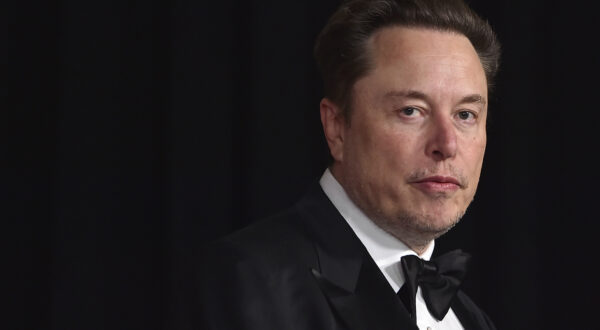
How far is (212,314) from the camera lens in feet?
4.31

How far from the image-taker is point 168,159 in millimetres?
2354

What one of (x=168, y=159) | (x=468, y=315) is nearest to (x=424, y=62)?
(x=468, y=315)

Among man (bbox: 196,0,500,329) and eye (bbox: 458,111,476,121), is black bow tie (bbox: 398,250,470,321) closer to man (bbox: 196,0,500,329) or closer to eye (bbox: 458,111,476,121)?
man (bbox: 196,0,500,329)

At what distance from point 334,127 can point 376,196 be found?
0.58 ft

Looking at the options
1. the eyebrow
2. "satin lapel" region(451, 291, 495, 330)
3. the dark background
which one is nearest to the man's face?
the eyebrow

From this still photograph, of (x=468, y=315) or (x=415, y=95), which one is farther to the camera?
→ (x=468, y=315)

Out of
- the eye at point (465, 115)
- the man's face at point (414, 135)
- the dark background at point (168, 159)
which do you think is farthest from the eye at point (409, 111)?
the dark background at point (168, 159)

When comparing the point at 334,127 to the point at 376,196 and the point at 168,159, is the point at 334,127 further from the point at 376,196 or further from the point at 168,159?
the point at 168,159

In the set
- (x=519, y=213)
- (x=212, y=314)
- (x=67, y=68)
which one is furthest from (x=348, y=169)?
(x=519, y=213)

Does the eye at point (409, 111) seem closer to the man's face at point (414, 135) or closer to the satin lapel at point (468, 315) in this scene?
the man's face at point (414, 135)

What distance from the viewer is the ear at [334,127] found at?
156 centimetres

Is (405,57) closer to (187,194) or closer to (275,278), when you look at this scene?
(275,278)

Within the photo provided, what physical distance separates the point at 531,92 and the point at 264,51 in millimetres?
863

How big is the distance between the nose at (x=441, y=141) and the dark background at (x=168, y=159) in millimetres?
1027
